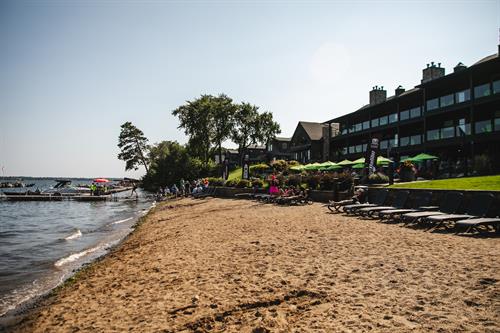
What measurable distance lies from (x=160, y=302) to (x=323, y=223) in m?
7.78

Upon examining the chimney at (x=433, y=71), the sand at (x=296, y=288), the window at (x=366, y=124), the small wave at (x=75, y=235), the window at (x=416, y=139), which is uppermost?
the chimney at (x=433, y=71)

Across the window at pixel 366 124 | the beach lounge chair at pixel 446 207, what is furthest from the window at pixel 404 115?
the beach lounge chair at pixel 446 207

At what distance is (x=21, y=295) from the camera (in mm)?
8398

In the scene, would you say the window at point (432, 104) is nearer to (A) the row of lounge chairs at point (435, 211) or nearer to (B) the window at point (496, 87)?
(B) the window at point (496, 87)

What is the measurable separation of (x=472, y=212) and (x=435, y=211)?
1.56 metres

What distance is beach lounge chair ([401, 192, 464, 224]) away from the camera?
37.3ft

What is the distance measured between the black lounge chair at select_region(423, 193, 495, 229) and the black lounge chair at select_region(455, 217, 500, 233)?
12.5 inches

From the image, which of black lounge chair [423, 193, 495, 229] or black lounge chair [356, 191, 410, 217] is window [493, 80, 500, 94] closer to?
black lounge chair [356, 191, 410, 217]

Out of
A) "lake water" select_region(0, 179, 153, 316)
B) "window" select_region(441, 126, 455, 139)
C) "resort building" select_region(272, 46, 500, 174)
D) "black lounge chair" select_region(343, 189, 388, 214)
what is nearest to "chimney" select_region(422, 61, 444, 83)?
"resort building" select_region(272, 46, 500, 174)

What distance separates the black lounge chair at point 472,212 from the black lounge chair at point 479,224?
12.5 inches

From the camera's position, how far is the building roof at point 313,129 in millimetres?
52562

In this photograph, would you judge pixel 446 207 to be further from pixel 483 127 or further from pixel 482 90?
pixel 482 90

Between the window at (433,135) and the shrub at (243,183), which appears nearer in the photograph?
the window at (433,135)

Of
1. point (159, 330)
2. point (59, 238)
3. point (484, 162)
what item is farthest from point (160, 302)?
point (484, 162)
